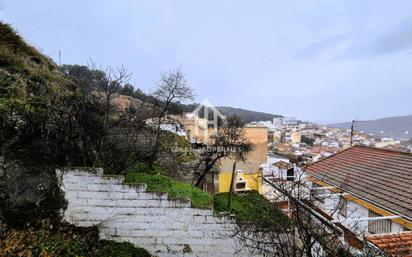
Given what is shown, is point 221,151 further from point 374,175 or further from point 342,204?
point 342,204

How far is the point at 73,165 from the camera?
245 inches

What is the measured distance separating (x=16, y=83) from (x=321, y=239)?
25.1ft

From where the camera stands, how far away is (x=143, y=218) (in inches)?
242

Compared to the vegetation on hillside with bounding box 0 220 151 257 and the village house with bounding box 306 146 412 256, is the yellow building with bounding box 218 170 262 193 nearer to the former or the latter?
the village house with bounding box 306 146 412 256

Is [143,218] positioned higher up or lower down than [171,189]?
lower down

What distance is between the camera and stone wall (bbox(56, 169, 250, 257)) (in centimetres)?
598

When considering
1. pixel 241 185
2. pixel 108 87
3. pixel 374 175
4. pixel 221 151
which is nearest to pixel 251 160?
pixel 241 185

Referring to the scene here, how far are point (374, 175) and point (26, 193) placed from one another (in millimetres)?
11028

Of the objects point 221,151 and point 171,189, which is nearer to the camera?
point 171,189

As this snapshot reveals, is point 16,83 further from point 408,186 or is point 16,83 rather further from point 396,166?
point 396,166

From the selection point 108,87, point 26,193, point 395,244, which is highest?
point 108,87

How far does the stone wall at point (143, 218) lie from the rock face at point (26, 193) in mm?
240

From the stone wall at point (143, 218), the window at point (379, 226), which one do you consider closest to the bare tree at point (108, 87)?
the stone wall at point (143, 218)

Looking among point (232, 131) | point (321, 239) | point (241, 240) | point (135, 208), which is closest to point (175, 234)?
point (135, 208)
